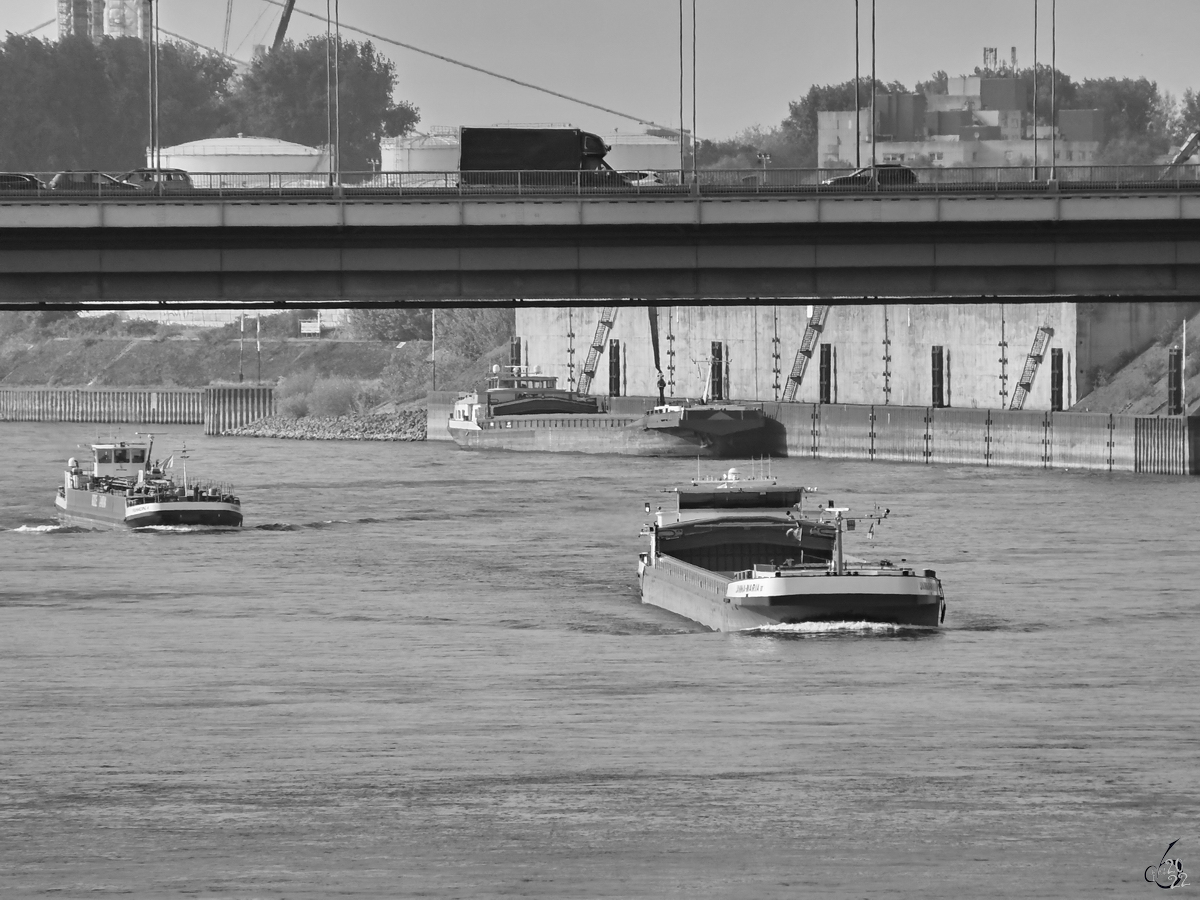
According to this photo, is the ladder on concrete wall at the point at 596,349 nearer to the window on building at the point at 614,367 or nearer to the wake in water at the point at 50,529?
the window on building at the point at 614,367

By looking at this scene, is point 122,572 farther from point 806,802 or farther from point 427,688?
point 806,802

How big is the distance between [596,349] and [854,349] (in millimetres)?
29184

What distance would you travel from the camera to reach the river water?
32.9 metres

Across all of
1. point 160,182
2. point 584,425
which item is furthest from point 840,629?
point 584,425

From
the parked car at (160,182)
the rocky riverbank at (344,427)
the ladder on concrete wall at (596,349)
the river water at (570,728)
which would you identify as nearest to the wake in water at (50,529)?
the river water at (570,728)

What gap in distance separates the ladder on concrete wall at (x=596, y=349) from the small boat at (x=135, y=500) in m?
54.6

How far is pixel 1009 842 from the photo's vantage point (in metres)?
33.9

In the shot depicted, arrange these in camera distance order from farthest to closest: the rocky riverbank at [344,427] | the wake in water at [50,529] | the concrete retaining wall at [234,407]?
1. the concrete retaining wall at [234,407]
2. the rocky riverbank at [344,427]
3. the wake in water at [50,529]

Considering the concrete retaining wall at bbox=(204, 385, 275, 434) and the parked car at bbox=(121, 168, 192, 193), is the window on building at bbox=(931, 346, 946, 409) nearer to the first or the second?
the parked car at bbox=(121, 168, 192, 193)

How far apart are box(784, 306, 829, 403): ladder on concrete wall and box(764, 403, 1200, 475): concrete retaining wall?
3.05m

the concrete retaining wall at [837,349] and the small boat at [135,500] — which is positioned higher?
the concrete retaining wall at [837,349]

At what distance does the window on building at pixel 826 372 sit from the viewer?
132 m

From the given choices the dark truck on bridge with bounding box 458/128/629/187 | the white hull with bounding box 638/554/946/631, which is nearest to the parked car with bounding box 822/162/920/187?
the dark truck on bridge with bounding box 458/128/629/187

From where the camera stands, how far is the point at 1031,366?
116000 millimetres
